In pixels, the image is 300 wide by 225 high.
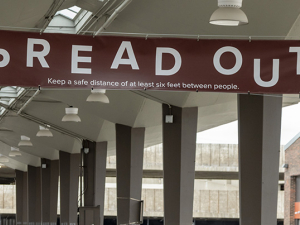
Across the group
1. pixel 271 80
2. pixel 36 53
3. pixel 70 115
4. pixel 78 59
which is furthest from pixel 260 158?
pixel 70 115

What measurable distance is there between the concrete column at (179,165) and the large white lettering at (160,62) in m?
12.6

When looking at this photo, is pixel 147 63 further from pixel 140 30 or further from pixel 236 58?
pixel 140 30

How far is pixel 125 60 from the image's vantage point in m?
11.7

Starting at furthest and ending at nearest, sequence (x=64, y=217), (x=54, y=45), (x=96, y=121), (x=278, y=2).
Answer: (x=64, y=217) < (x=96, y=121) < (x=278, y=2) < (x=54, y=45)

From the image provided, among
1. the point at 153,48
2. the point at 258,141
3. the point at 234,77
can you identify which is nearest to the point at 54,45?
the point at 153,48

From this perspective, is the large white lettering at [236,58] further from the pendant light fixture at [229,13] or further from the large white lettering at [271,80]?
the pendant light fixture at [229,13]

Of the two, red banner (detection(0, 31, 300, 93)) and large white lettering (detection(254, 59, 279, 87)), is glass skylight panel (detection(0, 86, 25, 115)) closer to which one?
red banner (detection(0, 31, 300, 93))

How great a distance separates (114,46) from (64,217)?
3523 centimetres

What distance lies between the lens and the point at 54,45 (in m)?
11.7

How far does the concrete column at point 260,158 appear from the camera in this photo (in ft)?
60.6

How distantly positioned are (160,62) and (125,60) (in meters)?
Result: 0.67

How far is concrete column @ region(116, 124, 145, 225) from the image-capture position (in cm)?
2972

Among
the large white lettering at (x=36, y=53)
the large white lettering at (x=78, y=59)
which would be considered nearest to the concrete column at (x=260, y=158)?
the large white lettering at (x=78, y=59)

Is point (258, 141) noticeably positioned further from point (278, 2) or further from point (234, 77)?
point (234, 77)
